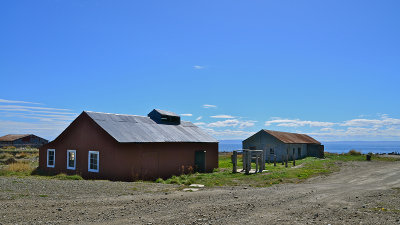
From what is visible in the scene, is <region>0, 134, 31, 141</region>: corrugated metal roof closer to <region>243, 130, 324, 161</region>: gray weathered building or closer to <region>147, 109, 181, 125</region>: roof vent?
<region>243, 130, 324, 161</region>: gray weathered building

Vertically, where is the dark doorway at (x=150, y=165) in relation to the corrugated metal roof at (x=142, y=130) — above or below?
below

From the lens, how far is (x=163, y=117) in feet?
105

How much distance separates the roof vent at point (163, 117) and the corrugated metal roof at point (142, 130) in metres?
0.73

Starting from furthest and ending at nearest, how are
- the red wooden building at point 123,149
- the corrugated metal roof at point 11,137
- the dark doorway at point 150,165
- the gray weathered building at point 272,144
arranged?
the corrugated metal roof at point 11,137
the gray weathered building at point 272,144
the dark doorway at point 150,165
the red wooden building at point 123,149

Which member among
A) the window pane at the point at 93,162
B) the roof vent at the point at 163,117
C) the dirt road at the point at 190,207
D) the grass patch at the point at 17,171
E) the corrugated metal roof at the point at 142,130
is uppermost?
the roof vent at the point at 163,117

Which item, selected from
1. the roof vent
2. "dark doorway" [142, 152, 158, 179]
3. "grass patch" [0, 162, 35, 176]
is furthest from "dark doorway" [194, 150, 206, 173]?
"grass patch" [0, 162, 35, 176]

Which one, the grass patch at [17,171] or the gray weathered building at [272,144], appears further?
the gray weathered building at [272,144]

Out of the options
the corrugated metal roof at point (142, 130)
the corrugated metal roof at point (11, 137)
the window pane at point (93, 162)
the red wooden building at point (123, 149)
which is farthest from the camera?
the corrugated metal roof at point (11, 137)

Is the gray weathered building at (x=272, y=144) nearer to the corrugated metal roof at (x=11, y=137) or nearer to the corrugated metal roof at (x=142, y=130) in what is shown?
the corrugated metal roof at (x=142, y=130)

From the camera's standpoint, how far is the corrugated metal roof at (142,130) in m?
24.6

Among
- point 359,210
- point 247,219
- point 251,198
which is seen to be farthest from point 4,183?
point 359,210

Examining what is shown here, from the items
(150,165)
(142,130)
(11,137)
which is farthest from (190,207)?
(11,137)

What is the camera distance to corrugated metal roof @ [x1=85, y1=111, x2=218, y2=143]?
80.6 ft

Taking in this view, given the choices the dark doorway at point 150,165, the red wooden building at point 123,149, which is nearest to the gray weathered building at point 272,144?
the red wooden building at point 123,149
